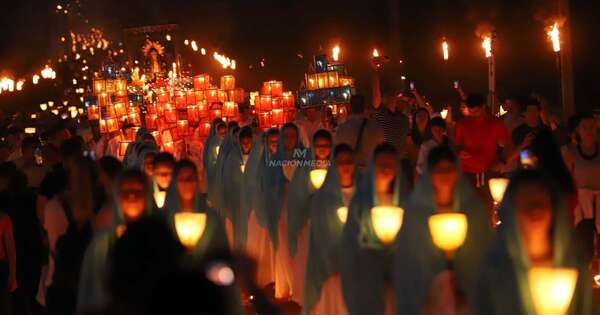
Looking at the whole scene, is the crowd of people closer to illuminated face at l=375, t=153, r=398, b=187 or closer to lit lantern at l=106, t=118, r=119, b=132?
illuminated face at l=375, t=153, r=398, b=187

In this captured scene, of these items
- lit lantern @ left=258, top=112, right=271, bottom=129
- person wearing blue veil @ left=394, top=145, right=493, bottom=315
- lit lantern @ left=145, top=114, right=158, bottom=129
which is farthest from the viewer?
lit lantern @ left=145, top=114, right=158, bottom=129

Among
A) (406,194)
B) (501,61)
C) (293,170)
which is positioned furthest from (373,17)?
(406,194)

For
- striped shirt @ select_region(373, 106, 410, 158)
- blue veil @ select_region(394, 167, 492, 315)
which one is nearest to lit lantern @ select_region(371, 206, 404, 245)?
blue veil @ select_region(394, 167, 492, 315)

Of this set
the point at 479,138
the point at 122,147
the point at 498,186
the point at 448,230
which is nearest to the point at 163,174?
the point at 448,230

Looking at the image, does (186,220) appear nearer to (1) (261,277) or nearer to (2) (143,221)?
(2) (143,221)

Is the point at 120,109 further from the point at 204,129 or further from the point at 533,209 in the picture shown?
the point at 533,209

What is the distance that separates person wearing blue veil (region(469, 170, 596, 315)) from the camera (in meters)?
5.11

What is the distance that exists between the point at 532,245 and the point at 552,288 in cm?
24

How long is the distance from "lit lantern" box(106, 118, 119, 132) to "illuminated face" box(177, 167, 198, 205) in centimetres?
1471

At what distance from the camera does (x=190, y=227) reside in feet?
21.1

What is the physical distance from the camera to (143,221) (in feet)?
16.4

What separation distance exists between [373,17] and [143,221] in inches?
1466

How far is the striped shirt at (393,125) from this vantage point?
13.6 m

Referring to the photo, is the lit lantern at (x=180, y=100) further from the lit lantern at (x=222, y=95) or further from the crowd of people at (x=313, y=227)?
the crowd of people at (x=313, y=227)
